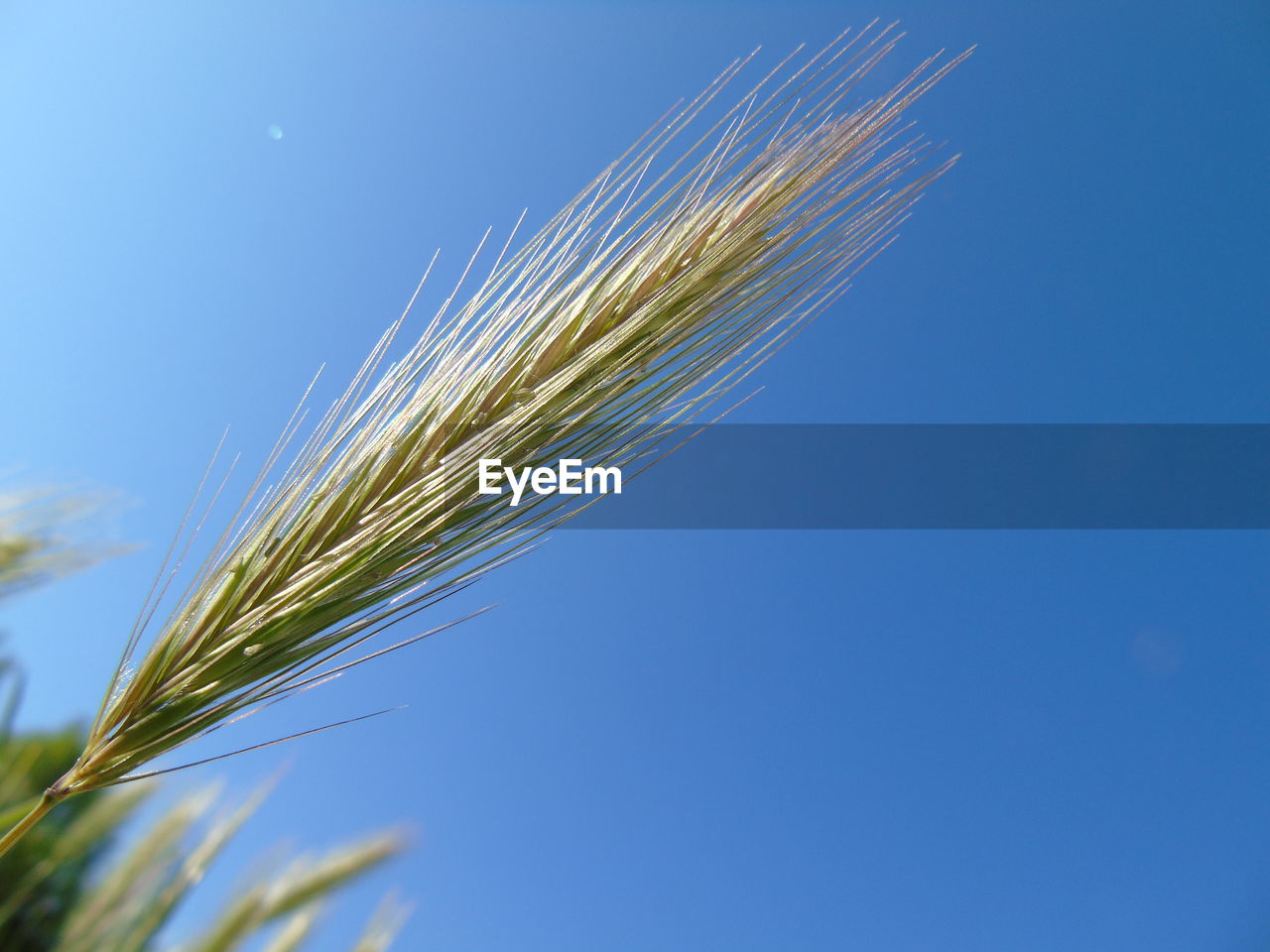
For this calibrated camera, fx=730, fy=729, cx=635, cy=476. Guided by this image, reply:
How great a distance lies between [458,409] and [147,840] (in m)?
1.55

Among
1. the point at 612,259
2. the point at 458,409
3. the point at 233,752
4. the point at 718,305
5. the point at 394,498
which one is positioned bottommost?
the point at 233,752

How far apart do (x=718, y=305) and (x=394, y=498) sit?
652 millimetres

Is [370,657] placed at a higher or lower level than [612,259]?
lower

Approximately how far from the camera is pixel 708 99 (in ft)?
4.75

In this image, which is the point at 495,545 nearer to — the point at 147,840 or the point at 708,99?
the point at 708,99

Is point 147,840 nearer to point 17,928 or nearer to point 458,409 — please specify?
point 17,928

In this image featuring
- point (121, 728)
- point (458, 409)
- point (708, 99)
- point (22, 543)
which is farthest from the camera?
point (22, 543)

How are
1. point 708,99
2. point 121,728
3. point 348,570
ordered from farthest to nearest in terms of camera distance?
point 708,99 → point 348,570 → point 121,728

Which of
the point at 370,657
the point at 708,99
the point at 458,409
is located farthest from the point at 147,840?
the point at 708,99

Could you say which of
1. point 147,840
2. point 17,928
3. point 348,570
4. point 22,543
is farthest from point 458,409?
point 17,928

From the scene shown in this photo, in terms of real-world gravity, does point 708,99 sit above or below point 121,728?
above

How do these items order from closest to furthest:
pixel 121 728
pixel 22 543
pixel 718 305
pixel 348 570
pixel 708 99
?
pixel 121 728, pixel 348 570, pixel 718 305, pixel 708 99, pixel 22 543

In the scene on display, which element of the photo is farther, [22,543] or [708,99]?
[22,543]

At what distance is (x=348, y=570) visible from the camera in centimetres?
107
